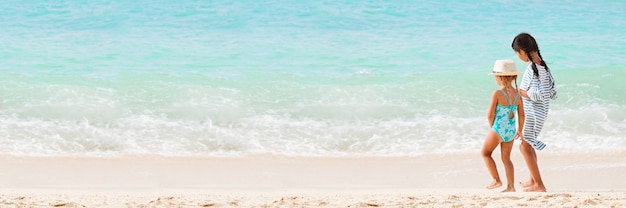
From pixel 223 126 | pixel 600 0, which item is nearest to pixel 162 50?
pixel 223 126

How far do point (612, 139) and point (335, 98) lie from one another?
3.28 m

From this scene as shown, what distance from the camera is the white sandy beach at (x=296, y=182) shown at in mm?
5289

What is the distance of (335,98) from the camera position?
10180 mm

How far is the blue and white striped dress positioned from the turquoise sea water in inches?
86.4

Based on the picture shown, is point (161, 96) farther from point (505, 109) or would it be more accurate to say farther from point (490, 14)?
point (490, 14)

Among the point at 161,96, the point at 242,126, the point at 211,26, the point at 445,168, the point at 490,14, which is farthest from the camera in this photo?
the point at 490,14

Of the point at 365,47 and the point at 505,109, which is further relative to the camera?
the point at 365,47

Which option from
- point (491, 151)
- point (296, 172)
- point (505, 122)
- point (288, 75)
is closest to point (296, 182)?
point (296, 172)

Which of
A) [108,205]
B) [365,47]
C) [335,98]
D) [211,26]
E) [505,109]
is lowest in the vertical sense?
[108,205]

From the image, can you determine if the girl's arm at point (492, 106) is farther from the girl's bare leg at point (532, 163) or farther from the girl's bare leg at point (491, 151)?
the girl's bare leg at point (532, 163)

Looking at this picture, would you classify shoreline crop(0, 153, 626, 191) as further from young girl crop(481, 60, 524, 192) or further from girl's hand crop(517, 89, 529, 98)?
girl's hand crop(517, 89, 529, 98)

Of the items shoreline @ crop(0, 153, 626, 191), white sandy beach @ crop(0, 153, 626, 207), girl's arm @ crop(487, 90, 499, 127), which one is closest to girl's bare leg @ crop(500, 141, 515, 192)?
white sandy beach @ crop(0, 153, 626, 207)

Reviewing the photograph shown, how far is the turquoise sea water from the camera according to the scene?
8234 mm

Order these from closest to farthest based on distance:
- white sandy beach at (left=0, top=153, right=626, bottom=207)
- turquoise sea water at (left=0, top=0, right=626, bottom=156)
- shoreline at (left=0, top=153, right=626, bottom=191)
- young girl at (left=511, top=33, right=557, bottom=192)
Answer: white sandy beach at (left=0, top=153, right=626, bottom=207), young girl at (left=511, top=33, right=557, bottom=192), shoreline at (left=0, top=153, right=626, bottom=191), turquoise sea water at (left=0, top=0, right=626, bottom=156)
